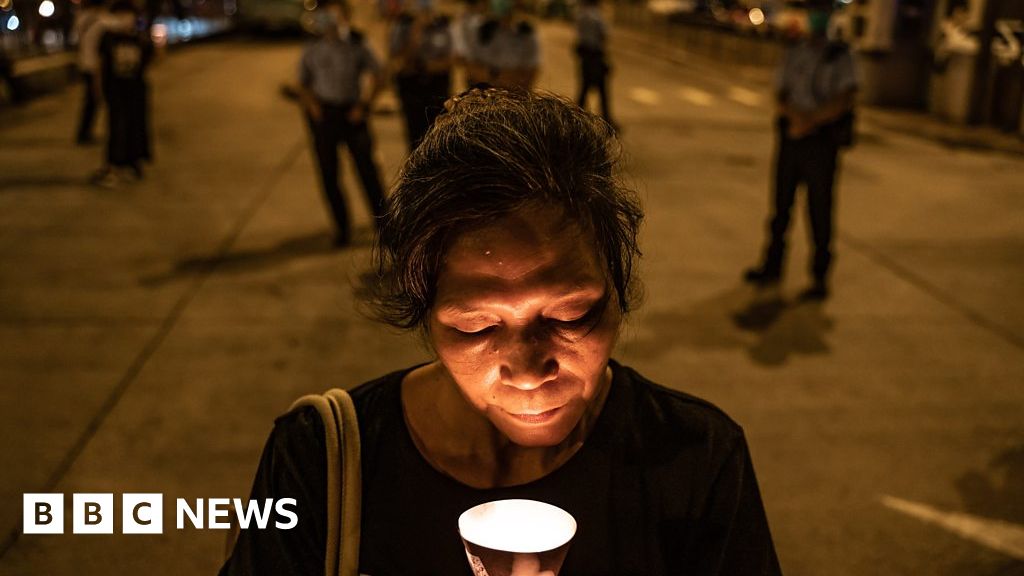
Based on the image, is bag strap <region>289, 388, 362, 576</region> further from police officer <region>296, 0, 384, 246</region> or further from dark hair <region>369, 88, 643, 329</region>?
police officer <region>296, 0, 384, 246</region>

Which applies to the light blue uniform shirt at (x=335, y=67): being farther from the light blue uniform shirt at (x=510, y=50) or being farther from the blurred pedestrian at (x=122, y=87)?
the blurred pedestrian at (x=122, y=87)

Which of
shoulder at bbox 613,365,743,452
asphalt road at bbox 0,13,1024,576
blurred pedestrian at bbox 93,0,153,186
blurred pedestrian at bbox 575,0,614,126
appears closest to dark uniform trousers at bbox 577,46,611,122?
blurred pedestrian at bbox 575,0,614,126

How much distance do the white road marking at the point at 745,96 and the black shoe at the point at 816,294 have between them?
11237 millimetres

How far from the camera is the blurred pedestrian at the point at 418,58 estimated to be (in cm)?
832

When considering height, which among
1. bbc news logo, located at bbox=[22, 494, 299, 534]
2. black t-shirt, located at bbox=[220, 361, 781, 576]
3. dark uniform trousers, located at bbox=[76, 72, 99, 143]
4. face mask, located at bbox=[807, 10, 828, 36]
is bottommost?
bbc news logo, located at bbox=[22, 494, 299, 534]

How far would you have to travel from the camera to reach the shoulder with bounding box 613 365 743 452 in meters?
1.37

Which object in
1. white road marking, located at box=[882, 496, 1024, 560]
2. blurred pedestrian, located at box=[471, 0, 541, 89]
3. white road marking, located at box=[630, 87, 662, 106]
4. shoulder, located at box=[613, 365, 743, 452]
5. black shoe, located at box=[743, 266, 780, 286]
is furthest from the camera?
white road marking, located at box=[630, 87, 662, 106]

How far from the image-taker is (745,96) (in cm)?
1825

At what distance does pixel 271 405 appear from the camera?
466cm

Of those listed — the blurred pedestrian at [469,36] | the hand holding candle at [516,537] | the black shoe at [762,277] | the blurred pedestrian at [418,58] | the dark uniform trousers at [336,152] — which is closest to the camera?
the hand holding candle at [516,537]

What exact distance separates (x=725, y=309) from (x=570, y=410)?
5086mm

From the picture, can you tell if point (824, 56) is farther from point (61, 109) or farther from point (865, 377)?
point (61, 109)

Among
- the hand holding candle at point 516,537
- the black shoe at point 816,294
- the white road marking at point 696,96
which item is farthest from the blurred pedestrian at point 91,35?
the white road marking at point 696,96

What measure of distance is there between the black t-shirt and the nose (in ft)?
0.68
